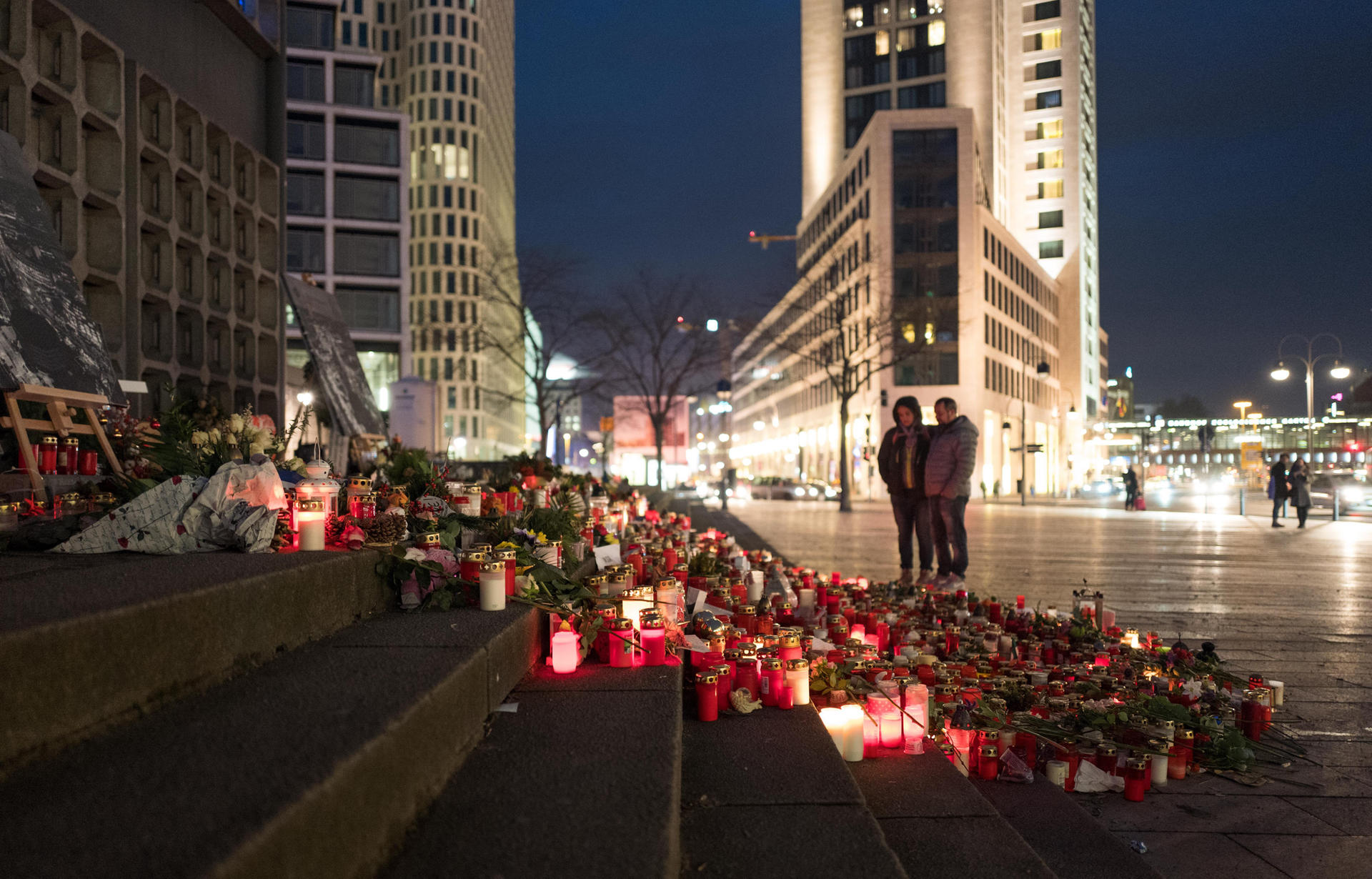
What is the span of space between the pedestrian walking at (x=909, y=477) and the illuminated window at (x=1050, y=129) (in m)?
78.6

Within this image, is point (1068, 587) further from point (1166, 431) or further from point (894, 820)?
point (1166, 431)

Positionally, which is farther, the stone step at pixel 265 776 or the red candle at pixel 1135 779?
the red candle at pixel 1135 779

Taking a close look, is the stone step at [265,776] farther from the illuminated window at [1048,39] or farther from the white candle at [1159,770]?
the illuminated window at [1048,39]

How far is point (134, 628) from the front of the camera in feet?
6.54

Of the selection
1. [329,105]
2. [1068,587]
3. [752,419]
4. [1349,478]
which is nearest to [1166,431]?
[752,419]

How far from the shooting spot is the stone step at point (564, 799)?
169 cm

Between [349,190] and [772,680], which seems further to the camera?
[349,190]

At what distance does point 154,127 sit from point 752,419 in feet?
303

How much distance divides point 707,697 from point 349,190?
48.1 metres

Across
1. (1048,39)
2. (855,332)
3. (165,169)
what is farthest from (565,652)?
(1048,39)

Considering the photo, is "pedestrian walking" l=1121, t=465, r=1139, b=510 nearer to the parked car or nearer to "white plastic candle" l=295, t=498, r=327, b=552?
the parked car

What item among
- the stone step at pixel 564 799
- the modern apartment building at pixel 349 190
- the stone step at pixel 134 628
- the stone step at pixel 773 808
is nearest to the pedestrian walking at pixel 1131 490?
the stone step at pixel 773 808

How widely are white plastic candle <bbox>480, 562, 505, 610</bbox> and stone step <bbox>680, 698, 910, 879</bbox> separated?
2.75 feet

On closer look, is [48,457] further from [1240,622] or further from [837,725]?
[1240,622]
